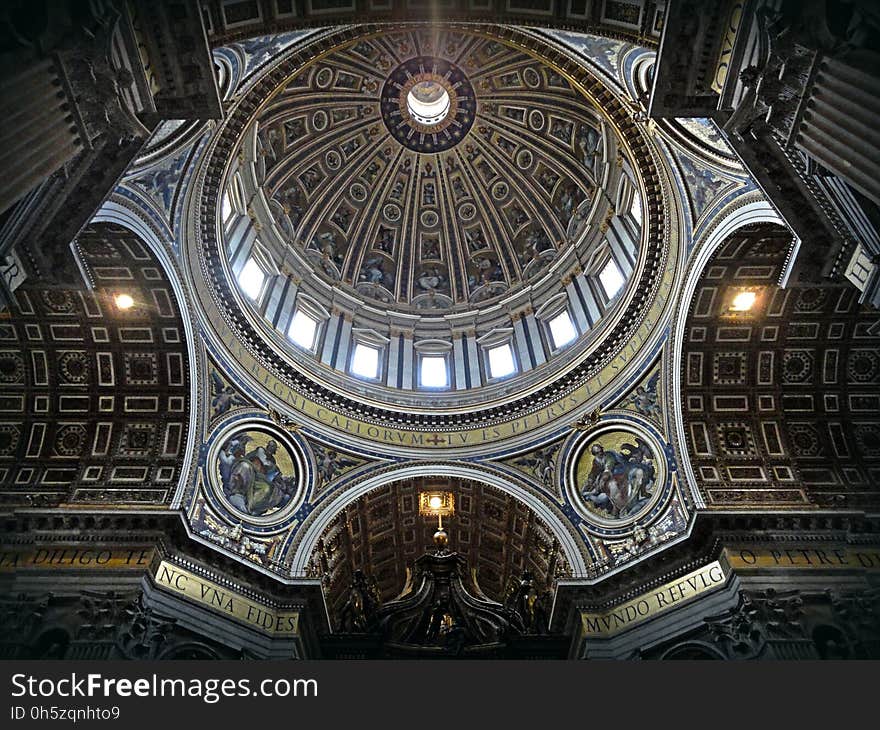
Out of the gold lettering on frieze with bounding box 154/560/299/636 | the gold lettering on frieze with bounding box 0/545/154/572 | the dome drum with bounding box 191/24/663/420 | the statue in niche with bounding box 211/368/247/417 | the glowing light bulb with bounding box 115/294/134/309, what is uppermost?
the dome drum with bounding box 191/24/663/420

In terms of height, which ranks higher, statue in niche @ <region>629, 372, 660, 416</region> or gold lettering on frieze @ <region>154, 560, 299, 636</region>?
statue in niche @ <region>629, 372, 660, 416</region>

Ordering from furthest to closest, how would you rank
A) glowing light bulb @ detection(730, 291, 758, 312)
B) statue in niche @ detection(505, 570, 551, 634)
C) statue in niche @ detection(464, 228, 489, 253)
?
statue in niche @ detection(464, 228, 489, 253) < statue in niche @ detection(505, 570, 551, 634) < glowing light bulb @ detection(730, 291, 758, 312)

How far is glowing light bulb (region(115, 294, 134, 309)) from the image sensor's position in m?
17.3

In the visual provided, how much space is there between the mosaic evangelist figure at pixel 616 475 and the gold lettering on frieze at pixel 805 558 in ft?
10.2

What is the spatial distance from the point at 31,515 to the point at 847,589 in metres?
17.3

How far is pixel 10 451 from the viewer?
704 inches

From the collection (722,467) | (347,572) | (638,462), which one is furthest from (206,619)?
(722,467)

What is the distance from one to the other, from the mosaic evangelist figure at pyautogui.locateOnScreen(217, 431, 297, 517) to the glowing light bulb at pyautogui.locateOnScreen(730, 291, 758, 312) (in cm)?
1220

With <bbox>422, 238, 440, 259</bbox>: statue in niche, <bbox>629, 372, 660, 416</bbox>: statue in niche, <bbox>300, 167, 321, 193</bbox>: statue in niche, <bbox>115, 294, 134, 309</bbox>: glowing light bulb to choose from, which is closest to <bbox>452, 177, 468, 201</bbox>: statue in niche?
<bbox>422, 238, 440, 259</bbox>: statue in niche

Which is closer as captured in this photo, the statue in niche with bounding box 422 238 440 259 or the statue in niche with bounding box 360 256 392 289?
the statue in niche with bounding box 360 256 392 289

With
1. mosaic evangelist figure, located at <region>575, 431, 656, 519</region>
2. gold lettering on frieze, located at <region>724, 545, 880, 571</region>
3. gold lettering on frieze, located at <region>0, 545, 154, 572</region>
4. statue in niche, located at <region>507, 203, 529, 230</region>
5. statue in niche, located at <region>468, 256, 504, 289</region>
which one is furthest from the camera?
statue in niche, located at <region>507, 203, 529, 230</region>

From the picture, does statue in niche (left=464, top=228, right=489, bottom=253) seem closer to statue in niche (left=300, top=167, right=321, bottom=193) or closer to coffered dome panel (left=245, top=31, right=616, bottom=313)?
coffered dome panel (left=245, top=31, right=616, bottom=313)

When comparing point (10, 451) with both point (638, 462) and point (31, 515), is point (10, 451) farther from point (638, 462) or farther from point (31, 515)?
point (638, 462)

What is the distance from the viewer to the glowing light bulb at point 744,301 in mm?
17469
